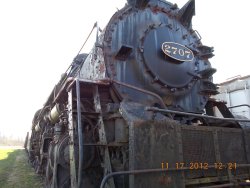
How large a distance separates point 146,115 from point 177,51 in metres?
1.52

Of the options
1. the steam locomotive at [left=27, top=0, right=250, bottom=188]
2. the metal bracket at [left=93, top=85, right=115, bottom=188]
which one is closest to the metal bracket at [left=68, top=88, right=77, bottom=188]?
the steam locomotive at [left=27, top=0, right=250, bottom=188]

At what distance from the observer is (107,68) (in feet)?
12.5

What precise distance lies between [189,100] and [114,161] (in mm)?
1966

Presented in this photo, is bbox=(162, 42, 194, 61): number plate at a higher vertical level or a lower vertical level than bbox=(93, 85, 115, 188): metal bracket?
higher

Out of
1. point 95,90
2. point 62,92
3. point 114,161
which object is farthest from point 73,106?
point 114,161

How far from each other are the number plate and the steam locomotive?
0.02 metres

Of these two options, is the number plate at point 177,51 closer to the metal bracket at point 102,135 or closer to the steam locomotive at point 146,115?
the steam locomotive at point 146,115

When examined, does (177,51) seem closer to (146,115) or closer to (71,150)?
(146,115)

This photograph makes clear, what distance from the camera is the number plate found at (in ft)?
13.8

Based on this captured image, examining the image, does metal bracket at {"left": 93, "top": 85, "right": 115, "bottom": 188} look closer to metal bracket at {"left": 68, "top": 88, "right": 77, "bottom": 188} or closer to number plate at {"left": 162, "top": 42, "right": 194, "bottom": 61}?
metal bracket at {"left": 68, "top": 88, "right": 77, "bottom": 188}

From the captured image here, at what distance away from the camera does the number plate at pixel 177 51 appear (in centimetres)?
422

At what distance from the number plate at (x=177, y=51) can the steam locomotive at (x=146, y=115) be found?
0.7 inches

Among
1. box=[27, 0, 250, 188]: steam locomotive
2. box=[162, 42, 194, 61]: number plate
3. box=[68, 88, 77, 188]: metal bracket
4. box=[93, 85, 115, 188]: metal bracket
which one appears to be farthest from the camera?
box=[162, 42, 194, 61]: number plate

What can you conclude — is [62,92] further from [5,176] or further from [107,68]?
[5,176]
